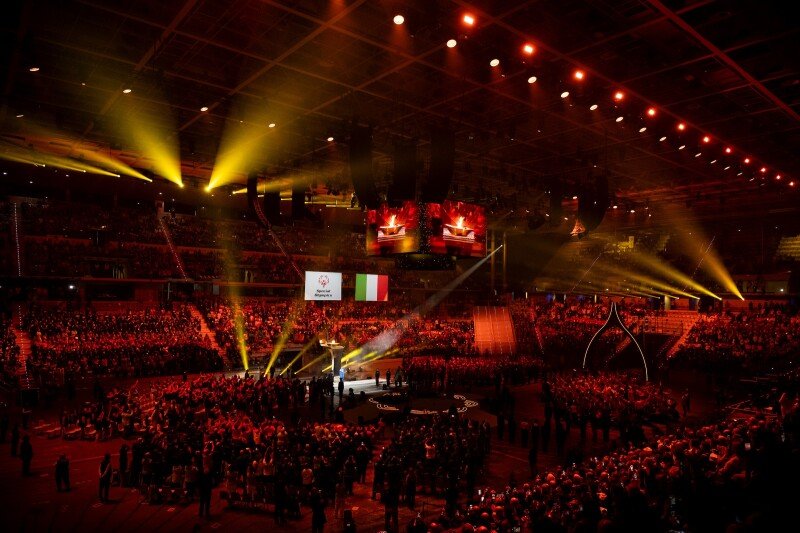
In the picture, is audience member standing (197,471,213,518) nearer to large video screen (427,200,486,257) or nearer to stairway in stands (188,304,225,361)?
large video screen (427,200,486,257)

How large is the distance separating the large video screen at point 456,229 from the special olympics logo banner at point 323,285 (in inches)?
501

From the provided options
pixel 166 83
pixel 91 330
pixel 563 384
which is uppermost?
pixel 166 83

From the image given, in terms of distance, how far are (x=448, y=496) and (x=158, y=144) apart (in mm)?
13430

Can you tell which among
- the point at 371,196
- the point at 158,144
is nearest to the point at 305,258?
the point at 158,144

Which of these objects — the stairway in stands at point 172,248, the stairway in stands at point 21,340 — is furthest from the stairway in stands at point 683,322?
the stairway in stands at point 21,340

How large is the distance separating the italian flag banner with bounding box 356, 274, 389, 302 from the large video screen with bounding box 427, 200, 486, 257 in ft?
49.8

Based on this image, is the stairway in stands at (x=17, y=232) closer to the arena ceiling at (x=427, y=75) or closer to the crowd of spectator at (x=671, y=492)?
the arena ceiling at (x=427, y=75)

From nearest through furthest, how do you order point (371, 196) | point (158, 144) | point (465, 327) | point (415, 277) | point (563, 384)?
point (371, 196)
point (158, 144)
point (563, 384)
point (465, 327)
point (415, 277)

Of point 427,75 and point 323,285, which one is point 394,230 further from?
point 323,285

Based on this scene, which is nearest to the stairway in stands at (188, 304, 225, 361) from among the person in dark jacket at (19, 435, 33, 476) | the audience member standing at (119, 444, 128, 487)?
the person in dark jacket at (19, 435, 33, 476)

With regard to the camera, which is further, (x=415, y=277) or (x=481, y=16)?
(x=415, y=277)

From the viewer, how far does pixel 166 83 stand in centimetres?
→ 1104

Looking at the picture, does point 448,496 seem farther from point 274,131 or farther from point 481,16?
point 274,131

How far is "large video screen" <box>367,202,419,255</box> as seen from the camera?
53.2ft
